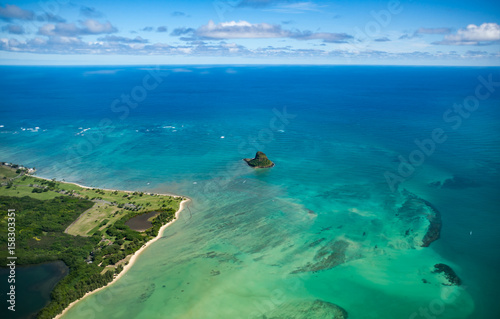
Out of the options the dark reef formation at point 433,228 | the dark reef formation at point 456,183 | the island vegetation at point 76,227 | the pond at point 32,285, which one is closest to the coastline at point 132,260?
the island vegetation at point 76,227

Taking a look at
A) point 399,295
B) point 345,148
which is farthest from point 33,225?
point 345,148

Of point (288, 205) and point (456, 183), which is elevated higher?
point (456, 183)

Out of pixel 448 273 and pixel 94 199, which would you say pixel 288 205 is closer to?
pixel 448 273

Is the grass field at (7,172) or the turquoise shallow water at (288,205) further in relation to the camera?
the grass field at (7,172)

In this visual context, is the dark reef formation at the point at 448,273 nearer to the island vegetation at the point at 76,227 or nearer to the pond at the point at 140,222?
the island vegetation at the point at 76,227

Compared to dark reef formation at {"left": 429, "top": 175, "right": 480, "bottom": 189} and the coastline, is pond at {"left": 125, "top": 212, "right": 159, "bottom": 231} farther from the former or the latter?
dark reef formation at {"left": 429, "top": 175, "right": 480, "bottom": 189}

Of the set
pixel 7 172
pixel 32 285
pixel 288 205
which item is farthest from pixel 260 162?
pixel 7 172
